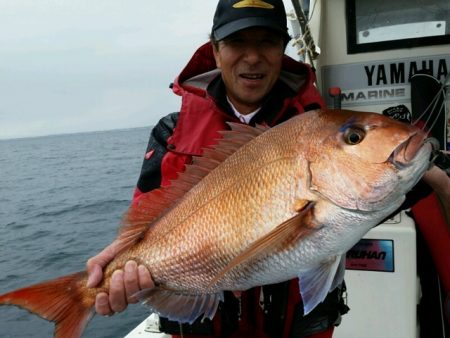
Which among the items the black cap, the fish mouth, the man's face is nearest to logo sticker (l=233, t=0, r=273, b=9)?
the black cap

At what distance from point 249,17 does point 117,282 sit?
132 cm

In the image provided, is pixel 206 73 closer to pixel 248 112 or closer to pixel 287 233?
pixel 248 112

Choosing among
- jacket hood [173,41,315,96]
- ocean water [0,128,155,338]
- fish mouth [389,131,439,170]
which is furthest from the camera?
ocean water [0,128,155,338]

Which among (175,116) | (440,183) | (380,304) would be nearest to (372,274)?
(380,304)

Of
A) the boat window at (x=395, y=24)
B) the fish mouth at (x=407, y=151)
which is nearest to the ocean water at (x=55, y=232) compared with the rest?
the fish mouth at (x=407, y=151)

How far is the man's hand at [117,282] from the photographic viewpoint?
1886 millimetres

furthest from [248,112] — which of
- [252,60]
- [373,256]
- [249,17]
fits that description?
[373,256]

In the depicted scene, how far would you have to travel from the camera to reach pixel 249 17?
7.27 ft

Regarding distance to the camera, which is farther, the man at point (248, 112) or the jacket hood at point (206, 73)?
the jacket hood at point (206, 73)

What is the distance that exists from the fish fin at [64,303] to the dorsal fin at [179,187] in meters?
0.23

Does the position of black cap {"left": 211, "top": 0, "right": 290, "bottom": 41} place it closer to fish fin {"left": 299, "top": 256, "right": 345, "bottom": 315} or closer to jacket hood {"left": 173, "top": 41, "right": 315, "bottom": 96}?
jacket hood {"left": 173, "top": 41, "right": 315, "bottom": 96}

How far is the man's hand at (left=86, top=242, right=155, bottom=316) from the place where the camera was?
6.19ft

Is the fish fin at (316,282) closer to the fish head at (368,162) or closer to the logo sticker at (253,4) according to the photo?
the fish head at (368,162)

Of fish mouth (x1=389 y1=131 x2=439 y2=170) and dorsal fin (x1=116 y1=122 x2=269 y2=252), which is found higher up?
fish mouth (x1=389 y1=131 x2=439 y2=170)
